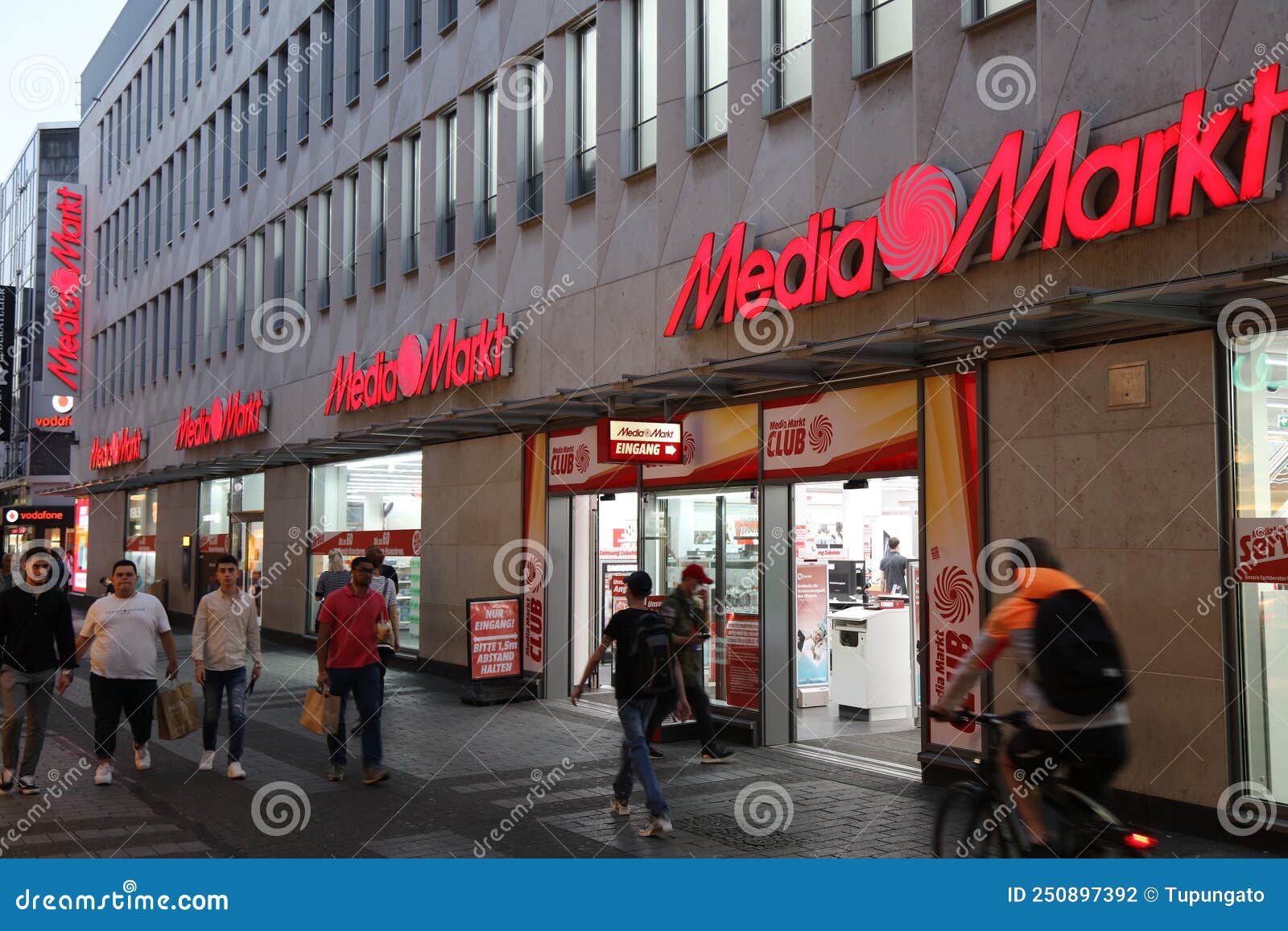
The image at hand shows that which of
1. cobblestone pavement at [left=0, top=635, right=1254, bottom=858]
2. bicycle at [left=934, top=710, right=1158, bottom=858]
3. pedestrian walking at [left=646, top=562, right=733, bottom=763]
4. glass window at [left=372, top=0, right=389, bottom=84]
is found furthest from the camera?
glass window at [left=372, top=0, right=389, bottom=84]

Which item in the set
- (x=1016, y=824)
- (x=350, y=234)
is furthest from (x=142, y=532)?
(x=1016, y=824)

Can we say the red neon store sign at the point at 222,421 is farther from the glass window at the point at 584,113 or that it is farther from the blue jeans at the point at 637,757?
the blue jeans at the point at 637,757

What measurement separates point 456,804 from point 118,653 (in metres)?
3.16

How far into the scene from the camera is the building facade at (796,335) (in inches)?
340

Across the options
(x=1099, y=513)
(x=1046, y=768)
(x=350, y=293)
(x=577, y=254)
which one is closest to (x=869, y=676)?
(x=1099, y=513)

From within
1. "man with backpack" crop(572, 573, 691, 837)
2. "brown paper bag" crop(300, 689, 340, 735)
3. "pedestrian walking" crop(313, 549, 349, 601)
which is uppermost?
"pedestrian walking" crop(313, 549, 349, 601)

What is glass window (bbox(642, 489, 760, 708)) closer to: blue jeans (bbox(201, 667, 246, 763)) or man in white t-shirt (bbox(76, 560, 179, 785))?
blue jeans (bbox(201, 667, 246, 763))

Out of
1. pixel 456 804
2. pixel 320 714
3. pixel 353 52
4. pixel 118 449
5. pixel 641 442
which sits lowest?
pixel 456 804

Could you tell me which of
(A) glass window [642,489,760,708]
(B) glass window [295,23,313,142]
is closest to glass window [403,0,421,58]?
(B) glass window [295,23,313,142]

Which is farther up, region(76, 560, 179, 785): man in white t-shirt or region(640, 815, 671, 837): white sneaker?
region(76, 560, 179, 785): man in white t-shirt

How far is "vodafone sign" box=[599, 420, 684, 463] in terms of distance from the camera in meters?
13.0

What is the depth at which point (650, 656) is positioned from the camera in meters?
8.94

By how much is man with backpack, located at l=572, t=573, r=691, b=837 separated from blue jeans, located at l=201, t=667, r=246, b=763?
129 inches

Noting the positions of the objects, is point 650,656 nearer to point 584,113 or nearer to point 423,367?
point 584,113
